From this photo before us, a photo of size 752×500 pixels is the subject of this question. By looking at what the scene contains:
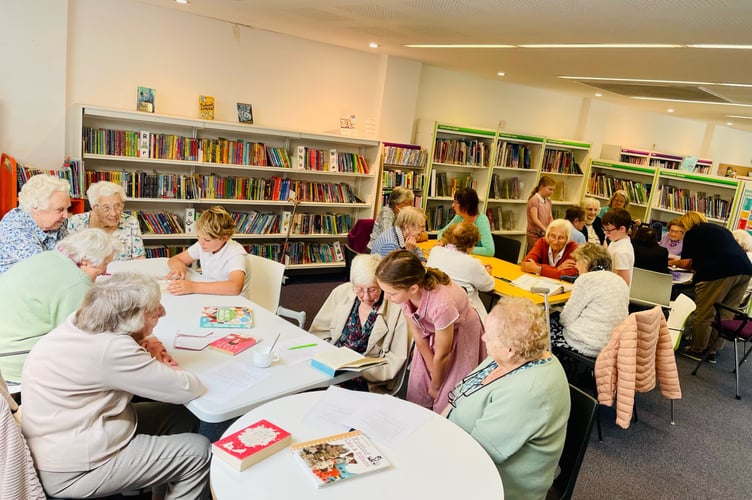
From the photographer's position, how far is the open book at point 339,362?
2.26 m

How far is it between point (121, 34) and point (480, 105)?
4903 millimetres

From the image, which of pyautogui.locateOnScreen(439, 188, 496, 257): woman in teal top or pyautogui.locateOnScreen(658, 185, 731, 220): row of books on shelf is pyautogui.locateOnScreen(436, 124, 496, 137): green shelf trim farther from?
pyautogui.locateOnScreen(658, 185, 731, 220): row of books on shelf

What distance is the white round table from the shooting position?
59.6 inches

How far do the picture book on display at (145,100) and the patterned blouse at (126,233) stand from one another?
1.92 m

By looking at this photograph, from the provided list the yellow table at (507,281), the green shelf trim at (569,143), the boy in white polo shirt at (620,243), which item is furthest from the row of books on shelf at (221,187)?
the green shelf trim at (569,143)

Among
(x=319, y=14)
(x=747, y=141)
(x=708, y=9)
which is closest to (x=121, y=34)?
(x=319, y=14)

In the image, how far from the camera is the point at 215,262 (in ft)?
10.8

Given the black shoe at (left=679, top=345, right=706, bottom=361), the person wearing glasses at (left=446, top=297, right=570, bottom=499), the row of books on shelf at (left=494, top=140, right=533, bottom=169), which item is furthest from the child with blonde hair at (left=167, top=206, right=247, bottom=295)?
the row of books on shelf at (left=494, top=140, right=533, bottom=169)

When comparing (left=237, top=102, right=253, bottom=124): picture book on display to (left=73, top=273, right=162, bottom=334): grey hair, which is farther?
(left=237, top=102, right=253, bottom=124): picture book on display

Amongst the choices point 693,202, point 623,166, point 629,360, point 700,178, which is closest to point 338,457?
point 629,360

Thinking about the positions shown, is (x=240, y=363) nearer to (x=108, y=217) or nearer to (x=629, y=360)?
(x=108, y=217)

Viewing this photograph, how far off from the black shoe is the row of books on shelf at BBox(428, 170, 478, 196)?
349 centimetres

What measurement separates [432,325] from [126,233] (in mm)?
2374

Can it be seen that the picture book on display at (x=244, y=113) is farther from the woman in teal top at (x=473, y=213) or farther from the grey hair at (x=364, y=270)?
the grey hair at (x=364, y=270)
